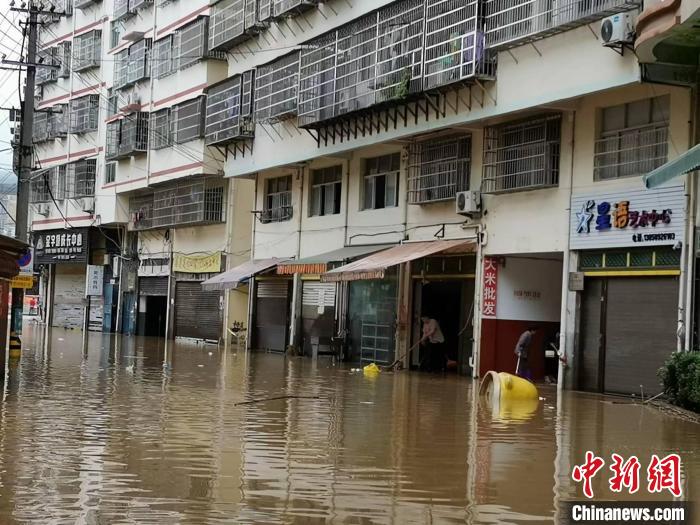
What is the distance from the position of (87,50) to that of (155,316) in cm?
1481

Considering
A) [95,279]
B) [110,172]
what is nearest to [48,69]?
[110,172]

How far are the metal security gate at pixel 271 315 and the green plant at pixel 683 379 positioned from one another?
18844 millimetres

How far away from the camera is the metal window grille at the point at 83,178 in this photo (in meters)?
50.7

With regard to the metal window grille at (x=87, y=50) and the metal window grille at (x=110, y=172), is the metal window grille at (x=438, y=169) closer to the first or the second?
the metal window grille at (x=110, y=172)

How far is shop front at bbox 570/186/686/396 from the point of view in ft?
63.3

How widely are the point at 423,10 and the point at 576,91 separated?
5.92 meters

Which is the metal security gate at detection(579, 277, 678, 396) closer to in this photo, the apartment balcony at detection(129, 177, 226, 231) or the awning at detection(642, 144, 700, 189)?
the awning at detection(642, 144, 700, 189)

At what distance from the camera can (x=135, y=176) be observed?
45.3m

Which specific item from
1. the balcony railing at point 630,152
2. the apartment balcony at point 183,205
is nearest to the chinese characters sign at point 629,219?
the balcony railing at point 630,152

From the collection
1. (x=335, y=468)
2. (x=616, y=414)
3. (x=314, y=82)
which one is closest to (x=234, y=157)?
(x=314, y=82)

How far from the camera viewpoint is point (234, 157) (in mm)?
35844

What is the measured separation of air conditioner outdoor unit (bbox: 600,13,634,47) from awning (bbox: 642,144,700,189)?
3.50 metres

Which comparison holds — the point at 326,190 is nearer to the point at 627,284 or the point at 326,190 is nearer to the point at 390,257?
the point at 390,257

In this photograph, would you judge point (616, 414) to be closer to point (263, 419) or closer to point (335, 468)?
point (263, 419)
